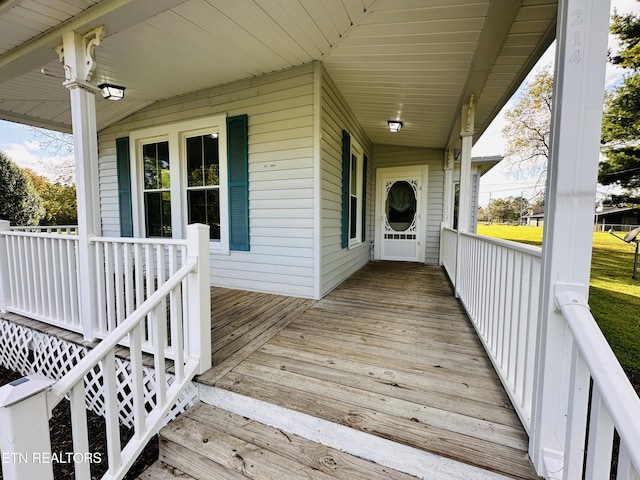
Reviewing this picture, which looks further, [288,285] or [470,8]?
[288,285]

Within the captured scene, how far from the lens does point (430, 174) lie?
6.39 metres

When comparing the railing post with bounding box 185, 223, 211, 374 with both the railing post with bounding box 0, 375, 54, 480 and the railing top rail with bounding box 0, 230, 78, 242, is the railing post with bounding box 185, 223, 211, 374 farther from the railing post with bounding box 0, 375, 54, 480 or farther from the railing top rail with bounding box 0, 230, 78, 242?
the railing top rail with bounding box 0, 230, 78, 242

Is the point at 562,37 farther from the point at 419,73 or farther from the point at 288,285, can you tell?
the point at 288,285

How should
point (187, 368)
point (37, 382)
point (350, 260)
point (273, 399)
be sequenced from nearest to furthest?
point (37, 382) < point (273, 399) < point (187, 368) < point (350, 260)

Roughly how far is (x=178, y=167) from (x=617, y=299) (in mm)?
7403

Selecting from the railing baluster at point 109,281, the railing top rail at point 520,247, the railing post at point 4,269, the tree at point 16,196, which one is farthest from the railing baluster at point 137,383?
the tree at point 16,196

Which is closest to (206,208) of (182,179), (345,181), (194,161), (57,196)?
(182,179)

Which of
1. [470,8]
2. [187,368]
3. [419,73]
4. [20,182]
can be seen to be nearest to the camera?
[187,368]

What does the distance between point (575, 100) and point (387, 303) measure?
280 cm

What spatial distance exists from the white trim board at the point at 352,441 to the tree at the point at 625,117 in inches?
228

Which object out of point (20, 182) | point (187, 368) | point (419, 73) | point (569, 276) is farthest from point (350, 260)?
point (20, 182)

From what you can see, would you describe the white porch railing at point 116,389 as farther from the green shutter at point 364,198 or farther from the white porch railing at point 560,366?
the green shutter at point 364,198

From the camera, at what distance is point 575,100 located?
1071mm

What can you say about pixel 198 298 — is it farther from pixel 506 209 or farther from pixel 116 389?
pixel 506 209
